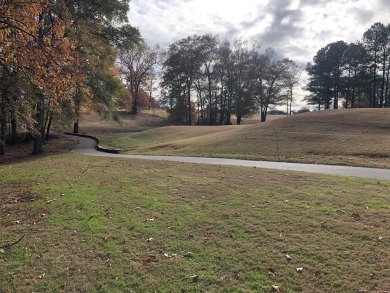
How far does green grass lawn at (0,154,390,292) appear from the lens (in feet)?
13.1

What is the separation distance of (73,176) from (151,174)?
2.73 meters

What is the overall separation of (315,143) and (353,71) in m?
42.0

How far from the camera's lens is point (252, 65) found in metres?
56.7

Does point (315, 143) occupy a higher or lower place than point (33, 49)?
lower

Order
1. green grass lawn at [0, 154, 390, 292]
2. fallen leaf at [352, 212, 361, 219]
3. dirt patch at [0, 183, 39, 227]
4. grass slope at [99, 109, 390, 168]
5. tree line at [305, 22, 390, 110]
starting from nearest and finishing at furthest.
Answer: green grass lawn at [0, 154, 390, 292] → fallen leaf at [352, 212, 361, 219] → dirt patch at [0, 183, 39, 227] → grass slope at [99, 109, 390, 168] → tree line at [305, 22, 390, 110]

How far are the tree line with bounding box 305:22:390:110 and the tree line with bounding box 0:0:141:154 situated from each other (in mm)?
43166

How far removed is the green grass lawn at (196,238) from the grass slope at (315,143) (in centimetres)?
713

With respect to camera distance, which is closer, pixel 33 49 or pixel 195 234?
pixel 195 234

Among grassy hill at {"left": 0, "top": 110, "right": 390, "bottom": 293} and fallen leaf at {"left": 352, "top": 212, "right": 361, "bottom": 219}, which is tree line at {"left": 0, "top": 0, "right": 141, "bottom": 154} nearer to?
grassy hill at {"left": 0, "top": 110, "right": 390, "bottom": 293}

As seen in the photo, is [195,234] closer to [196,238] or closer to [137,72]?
[196,238]

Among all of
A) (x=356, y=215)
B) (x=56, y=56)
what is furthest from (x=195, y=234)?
(x=56, y=56)

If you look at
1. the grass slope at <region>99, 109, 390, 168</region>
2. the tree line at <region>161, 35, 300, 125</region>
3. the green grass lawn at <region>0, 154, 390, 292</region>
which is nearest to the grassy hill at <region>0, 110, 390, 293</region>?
the green grass lawn at <region>0, 154, 390, 292</region>

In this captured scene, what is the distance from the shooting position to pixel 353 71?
53.7 meters

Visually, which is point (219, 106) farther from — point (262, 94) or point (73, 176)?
point (73, 176)
